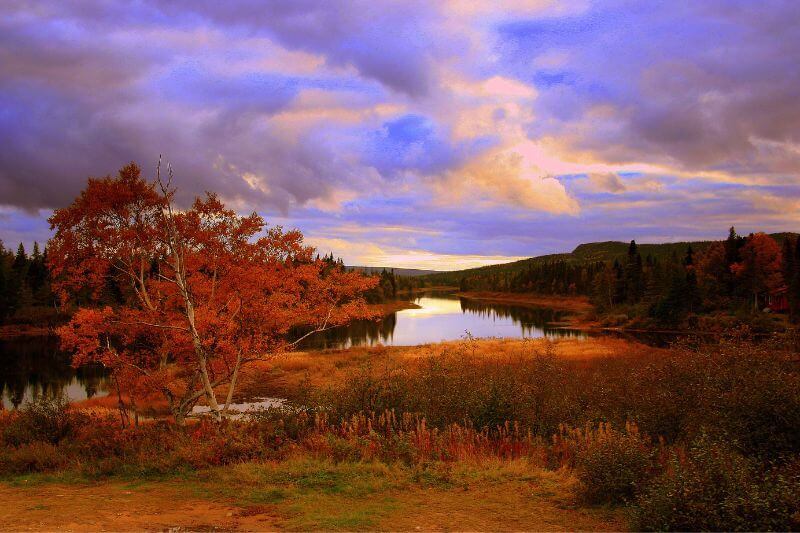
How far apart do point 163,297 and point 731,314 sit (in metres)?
74.7

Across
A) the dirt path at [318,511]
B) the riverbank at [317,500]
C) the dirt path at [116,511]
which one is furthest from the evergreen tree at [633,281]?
the dirt path at [116,511]

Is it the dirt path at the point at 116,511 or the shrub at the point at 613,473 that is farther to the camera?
the shrub at the point at 613,473

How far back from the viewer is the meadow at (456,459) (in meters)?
7.76

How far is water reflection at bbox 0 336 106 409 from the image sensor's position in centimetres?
3604

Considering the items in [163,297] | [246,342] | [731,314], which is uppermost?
[163,297]

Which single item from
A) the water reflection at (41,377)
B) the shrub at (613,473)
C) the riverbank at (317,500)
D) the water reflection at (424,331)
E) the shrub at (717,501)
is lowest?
the water reflection at (424,331)

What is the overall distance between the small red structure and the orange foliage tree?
74.0 m

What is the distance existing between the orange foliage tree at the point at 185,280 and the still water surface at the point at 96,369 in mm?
5408

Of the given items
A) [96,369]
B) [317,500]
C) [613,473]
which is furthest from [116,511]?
[96,369]

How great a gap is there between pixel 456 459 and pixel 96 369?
45819 mm

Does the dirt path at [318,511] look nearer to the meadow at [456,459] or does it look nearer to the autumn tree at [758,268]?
the meadow at [456,459]

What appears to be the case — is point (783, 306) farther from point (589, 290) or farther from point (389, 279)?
point (389, 279)

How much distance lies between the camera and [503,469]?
1044 centimetres

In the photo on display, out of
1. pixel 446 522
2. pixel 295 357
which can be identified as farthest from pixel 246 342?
pixel 295 357
